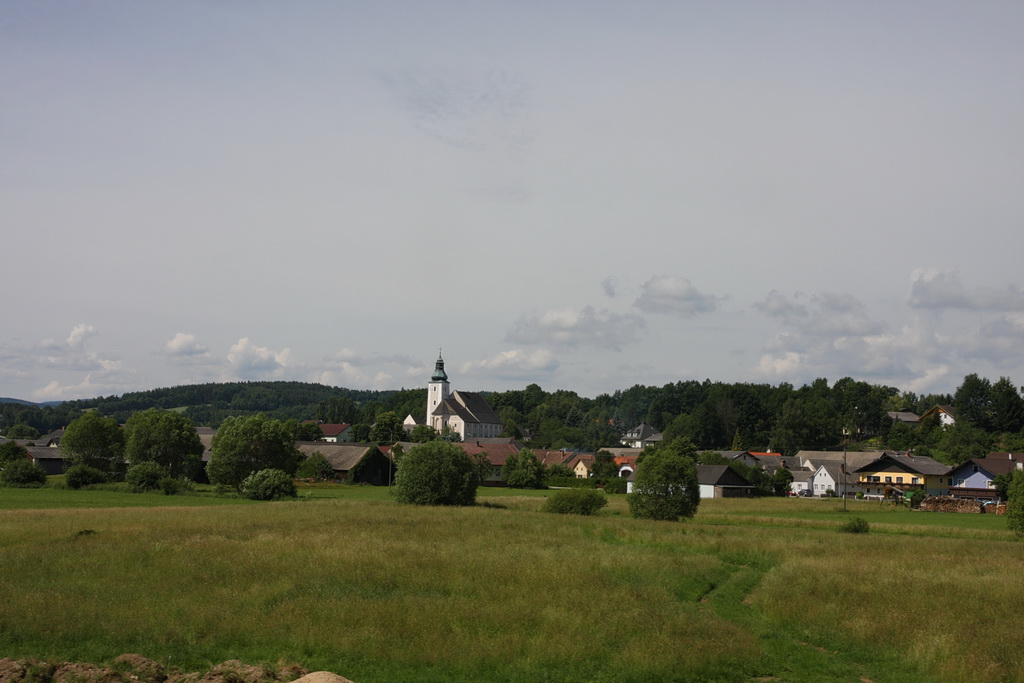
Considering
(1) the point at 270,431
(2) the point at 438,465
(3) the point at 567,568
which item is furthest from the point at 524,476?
(3) the point at 567,568

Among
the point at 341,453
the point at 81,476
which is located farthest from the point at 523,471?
the point at 81,476

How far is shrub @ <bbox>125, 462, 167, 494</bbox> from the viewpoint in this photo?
6681cm

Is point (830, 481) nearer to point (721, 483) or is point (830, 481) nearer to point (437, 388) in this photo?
point (721, 483)

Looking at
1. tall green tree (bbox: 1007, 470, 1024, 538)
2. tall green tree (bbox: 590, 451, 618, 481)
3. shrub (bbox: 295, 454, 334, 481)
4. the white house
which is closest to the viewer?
tall green tree (bbox: 1007, 470, 1024, 538)

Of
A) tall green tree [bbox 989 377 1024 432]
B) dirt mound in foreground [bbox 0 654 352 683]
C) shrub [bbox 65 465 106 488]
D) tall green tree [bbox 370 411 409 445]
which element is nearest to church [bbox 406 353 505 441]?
tall green tree [bbox 370 411 409 445]

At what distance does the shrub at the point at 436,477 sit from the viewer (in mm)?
52938

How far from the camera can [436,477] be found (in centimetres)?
5300

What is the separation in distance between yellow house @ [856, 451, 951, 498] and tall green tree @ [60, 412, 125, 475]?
85174 mm

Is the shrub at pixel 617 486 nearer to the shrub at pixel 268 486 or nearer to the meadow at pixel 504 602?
the shrub at pixel 268 486

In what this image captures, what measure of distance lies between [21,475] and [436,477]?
3993 cm

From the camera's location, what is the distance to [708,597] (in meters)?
25.7

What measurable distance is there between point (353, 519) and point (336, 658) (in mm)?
22222

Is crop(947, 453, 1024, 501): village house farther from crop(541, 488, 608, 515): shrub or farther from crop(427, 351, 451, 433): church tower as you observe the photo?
crop(427, 351, 451, 433): church tower

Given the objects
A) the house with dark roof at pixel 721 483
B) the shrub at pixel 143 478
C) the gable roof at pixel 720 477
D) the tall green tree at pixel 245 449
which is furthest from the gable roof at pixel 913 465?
the shrub at pixel 143 478
